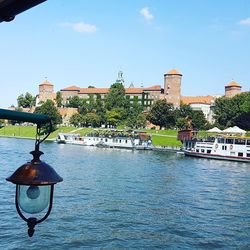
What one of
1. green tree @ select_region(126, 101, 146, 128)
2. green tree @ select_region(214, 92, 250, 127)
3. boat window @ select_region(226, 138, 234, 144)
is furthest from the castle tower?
boat window @ select_region(226, 138, 234, 144)

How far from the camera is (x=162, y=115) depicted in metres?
115

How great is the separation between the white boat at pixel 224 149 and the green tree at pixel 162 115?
134ft

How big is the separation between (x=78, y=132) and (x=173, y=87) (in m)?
48.6

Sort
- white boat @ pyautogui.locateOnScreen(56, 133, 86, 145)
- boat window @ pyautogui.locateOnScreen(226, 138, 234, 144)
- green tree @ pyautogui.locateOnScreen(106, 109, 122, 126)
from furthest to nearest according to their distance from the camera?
1. green tree @ pyautogui.locateOnScreen(106, 109, 122, 126)
2. white boat @ pyautogui.locateOnScreen(56, 133, 86, 145)
3. boat window @ pyautogui.locateOnScreen(226, 138, 234, 144)

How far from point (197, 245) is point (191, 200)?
33.9 feet

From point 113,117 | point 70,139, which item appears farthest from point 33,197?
point 113,117

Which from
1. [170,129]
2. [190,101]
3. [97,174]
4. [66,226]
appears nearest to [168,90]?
[190,101]

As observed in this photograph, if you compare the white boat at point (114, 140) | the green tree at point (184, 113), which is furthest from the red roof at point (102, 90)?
the white boat at point (114, 140)

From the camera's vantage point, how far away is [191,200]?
89.5 ft

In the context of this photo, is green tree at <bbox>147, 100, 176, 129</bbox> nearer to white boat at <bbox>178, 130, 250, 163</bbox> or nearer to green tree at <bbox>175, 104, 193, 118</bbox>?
green tree at <bbox>175, 104, 193, 118</bbox>

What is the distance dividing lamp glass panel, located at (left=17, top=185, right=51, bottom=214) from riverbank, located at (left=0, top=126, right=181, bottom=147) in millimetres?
→ 94589

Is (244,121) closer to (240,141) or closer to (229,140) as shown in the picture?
(229,140)

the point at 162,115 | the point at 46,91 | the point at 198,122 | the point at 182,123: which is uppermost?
the point at 46,91

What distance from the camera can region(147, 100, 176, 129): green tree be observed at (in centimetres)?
11556
